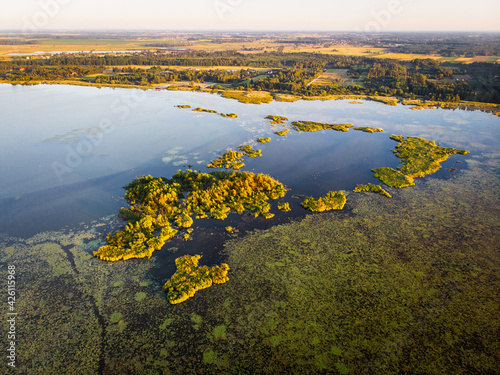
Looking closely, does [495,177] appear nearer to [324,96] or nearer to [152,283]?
[152,283]

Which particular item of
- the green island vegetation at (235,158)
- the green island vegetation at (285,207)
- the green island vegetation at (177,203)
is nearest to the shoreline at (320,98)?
the green island vegetation at (235,158)

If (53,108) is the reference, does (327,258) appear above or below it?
below

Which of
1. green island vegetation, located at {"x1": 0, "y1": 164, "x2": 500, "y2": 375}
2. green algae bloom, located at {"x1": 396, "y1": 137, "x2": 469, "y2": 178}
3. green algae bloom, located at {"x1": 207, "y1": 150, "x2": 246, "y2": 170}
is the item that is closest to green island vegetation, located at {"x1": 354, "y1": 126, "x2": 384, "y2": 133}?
green algae bloom, located at {"x1": 396, "y1": 137, "x2": 469, "y2": 178}

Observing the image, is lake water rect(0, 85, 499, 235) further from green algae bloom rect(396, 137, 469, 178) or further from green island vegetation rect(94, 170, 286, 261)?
green island vegetation rect(94, 170, 286, 261)

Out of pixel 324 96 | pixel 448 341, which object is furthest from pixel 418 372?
pixel 324 96

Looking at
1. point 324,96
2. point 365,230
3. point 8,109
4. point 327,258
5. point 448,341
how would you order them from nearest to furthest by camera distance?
point 448,341 < point 327,258 < point 365,230 < point 8,109 < point 324,96

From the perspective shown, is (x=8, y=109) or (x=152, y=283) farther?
(x=8, y=109)

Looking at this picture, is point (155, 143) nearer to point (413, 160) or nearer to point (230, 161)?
point (230, 161)
